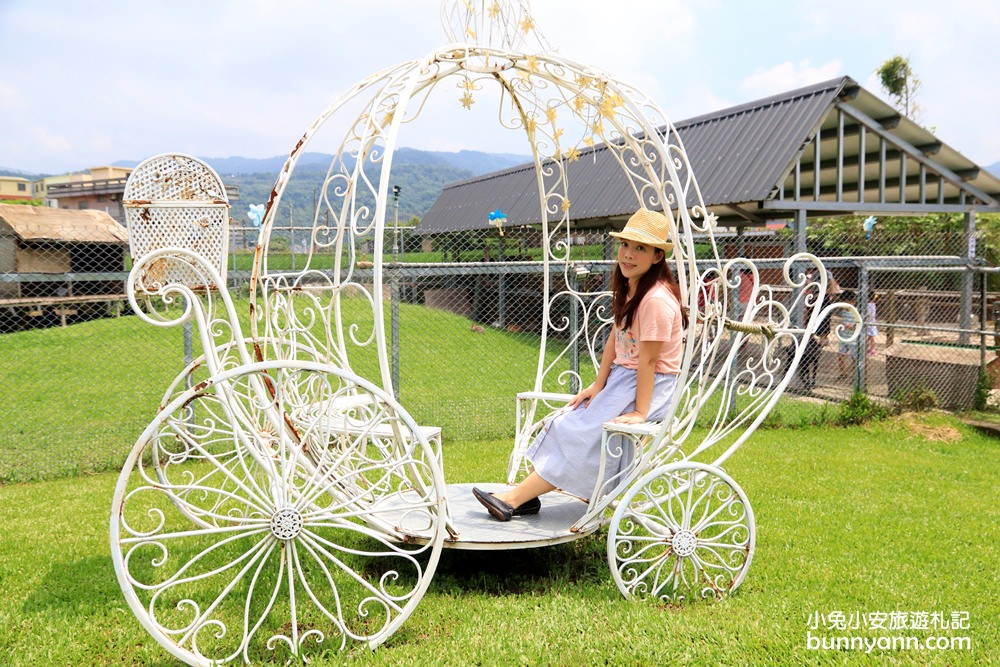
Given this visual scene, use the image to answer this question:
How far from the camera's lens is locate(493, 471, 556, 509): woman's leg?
377cm

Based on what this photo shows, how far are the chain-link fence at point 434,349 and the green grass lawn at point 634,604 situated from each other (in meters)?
1.28

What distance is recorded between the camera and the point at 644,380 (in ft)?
11.8

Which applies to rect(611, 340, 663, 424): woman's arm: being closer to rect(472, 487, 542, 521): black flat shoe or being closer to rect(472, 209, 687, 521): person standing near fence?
rect(472, 209, 687, 521): person standing near fence

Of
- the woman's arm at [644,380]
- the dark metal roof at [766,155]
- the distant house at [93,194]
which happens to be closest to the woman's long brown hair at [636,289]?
the woman's arm at [644,380]

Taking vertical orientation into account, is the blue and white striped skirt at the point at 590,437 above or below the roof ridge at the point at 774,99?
below

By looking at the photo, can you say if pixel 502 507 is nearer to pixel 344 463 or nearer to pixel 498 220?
pixel 344 463

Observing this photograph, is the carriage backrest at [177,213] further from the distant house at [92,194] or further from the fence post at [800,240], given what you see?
the distant house at [92,194]

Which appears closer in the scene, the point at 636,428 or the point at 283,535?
the point at 283,535

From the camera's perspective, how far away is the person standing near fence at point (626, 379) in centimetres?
356

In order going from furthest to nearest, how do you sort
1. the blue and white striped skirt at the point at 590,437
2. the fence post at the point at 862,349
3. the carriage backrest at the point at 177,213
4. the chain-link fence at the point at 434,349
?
the fence post at the point at 862,349 → the chain-link fence at the point at 434,349 → the blue and white striped skirt at the point at 590,437 → the carriage backrest at the point at 177,213

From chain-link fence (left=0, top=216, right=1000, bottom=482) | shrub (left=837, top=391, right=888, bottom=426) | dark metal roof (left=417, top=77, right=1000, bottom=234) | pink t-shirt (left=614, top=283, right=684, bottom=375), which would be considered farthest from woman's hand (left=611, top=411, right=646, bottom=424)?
shrub (left=837, top=391, right=888, bottom=426)

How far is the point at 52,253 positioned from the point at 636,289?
36.5ft

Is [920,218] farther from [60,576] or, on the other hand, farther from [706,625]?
[60,576]

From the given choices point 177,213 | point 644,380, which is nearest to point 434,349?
point 644,380
